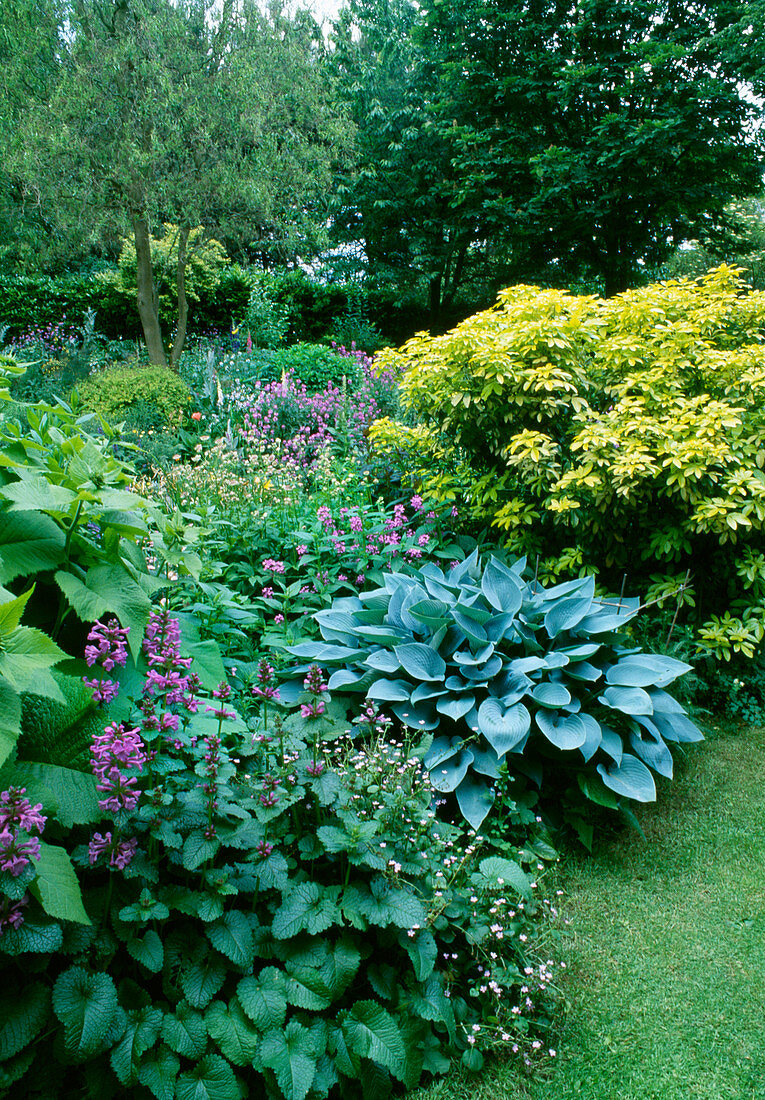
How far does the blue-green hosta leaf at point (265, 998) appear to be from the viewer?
1.54 m

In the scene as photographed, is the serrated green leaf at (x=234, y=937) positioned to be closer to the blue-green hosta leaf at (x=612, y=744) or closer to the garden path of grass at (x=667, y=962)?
the garden path of grass at (x=667, y=962)

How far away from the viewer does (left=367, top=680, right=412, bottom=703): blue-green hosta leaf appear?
8.75 ft

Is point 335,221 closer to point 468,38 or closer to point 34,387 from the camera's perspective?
point 468,38

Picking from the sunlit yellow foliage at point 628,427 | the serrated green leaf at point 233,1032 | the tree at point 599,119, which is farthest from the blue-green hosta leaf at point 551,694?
the tree at point 599,119

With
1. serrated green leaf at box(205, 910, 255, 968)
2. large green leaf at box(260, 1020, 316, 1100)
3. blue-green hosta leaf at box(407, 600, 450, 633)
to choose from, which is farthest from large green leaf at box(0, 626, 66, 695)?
blue-green hosta leaf at box(407, 600, 450, 633)

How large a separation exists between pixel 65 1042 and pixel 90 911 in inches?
9.6

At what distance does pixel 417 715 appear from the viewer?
2.71 m

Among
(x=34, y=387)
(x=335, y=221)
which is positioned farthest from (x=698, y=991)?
(x=335, y=221)

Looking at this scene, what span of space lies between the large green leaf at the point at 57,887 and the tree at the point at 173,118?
8.07 m

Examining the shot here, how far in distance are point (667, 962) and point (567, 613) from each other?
137 centimetres

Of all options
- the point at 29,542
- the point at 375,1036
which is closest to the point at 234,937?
the point at 375,1036

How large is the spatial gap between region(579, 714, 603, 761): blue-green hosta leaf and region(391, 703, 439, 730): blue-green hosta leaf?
0.58 m

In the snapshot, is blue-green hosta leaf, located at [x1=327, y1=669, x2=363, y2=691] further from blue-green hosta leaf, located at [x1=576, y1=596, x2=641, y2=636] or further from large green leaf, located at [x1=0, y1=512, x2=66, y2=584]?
large green leaf, located at [x1=0, y1=512, x2=66, y2=584]

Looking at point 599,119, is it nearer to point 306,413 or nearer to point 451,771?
point 306,413
